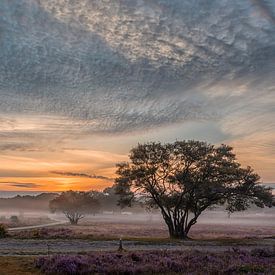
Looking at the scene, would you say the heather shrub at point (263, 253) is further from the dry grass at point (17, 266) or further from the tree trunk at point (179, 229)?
the tree trunk at point (179, 229)

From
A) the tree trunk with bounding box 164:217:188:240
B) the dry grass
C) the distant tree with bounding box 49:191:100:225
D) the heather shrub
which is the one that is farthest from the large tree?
the distant tree with bounding box 49:191:100:225

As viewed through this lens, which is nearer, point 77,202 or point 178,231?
point 178,231

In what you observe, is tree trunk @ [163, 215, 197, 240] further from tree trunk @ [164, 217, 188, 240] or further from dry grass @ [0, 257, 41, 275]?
dry grass @ [0, 257, 41, 275]

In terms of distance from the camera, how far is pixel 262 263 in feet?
87.8

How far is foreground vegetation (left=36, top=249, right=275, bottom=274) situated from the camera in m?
23.3

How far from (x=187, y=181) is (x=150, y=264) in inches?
1169

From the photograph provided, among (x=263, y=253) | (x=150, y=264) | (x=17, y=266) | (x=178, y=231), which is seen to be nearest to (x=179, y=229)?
(x=178, y=231)

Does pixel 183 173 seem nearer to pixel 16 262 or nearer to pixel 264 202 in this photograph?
pixel 264 202

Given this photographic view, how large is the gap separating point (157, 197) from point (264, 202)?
13661 millimetres

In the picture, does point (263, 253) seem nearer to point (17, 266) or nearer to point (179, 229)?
point (17, 266)

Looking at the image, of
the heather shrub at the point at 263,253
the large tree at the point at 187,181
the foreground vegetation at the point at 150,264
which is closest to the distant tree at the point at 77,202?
the large tree at the point at 187,181

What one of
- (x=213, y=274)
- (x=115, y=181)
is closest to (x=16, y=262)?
(x=213, y=274)

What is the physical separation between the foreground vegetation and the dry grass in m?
0.55

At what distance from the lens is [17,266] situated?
→ 23906 mm
